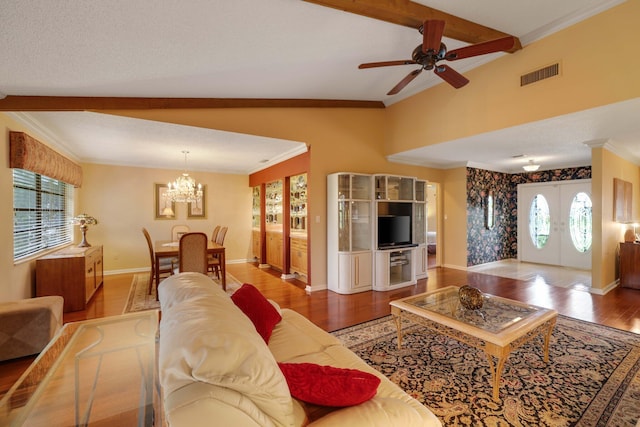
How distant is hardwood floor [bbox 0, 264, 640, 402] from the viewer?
3.32 meters

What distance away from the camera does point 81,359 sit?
2139mm

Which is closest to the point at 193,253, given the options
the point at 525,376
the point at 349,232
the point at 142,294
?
the point at 142,294

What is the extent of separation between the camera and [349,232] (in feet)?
15.4

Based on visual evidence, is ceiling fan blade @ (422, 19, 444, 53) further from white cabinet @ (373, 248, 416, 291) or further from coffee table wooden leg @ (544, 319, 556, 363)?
white cabinet @ (373, 248, 416, 291)

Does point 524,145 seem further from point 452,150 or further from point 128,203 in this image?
point 128,203

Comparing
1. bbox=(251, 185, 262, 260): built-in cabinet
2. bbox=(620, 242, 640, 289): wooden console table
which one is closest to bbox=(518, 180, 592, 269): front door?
bbox=(620, 242, 640, 289): wooden console table

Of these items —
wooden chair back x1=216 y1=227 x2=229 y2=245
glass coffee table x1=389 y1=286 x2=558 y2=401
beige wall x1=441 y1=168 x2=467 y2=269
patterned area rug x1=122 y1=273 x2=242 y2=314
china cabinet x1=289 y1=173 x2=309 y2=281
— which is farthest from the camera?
beige wall x1=441 y1=168 x2=467 y2=269

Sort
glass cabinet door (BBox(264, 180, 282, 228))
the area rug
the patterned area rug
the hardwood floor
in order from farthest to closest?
glass cabinet door (BBox(264, 180, 282, 228)) → the patterned area rug → the hardwood floor → the area rug

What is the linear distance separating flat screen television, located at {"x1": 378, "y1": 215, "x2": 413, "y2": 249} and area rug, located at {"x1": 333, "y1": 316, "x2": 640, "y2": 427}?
2089mm

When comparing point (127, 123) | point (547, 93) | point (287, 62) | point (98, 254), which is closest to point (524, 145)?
point (547, 93)

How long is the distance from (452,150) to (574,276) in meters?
3.72

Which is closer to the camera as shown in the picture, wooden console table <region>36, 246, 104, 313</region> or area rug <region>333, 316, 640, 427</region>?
area rug <region>333, 316, 640, 427</region>

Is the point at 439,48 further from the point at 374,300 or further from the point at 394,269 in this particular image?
the point at 394,269

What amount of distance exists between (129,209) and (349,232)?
4908 mm
